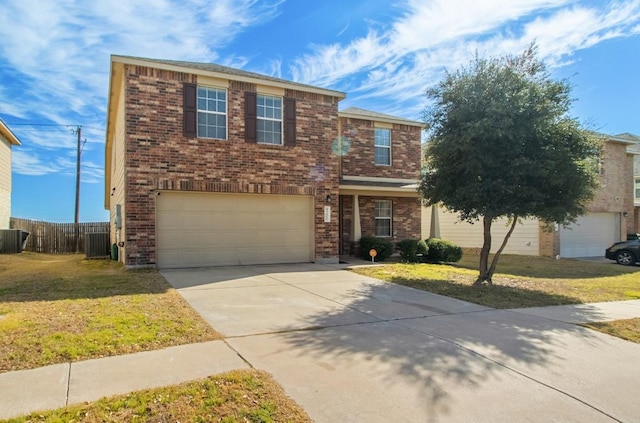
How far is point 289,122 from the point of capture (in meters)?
13.6

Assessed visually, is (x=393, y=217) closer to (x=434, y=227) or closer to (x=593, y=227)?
(x=434, y=227)

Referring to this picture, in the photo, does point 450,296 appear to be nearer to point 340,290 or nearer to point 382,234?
point 340,290

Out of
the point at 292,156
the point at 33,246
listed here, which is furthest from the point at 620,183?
the point at 33,246

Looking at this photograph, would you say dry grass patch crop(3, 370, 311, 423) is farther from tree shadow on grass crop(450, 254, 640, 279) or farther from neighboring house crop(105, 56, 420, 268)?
tree shadow on grass crop(450, 254, 640, 279)

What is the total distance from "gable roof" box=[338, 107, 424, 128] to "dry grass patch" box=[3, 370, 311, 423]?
14449 mm

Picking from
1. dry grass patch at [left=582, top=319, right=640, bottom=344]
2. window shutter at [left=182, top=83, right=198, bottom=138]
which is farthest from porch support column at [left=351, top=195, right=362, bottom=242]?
dry grass patch at [left=582, top=319, right=640, bottom=344]

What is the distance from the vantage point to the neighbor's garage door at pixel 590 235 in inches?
811

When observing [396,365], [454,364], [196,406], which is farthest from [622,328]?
[196,406]

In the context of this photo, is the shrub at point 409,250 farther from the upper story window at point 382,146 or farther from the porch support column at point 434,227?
the upper story window at point 382,146

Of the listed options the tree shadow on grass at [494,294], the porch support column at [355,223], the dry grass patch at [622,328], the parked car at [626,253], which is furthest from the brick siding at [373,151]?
the dry grass patch at [622,328]

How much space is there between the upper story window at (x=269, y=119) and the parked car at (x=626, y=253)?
49.8ft

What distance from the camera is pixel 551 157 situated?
9.46 m

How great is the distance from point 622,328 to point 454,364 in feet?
12.0

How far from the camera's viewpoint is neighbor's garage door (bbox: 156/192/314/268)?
1212 cm
